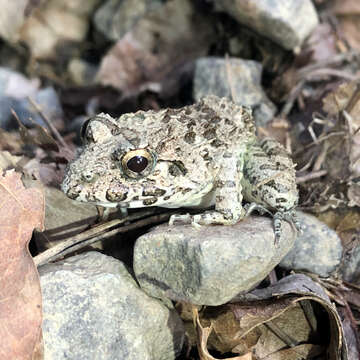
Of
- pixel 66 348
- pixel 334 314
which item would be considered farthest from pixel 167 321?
pixel 334 314

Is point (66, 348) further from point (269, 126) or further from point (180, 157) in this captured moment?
point (269, 126)

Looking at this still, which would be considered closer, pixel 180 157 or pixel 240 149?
pixel 180 157

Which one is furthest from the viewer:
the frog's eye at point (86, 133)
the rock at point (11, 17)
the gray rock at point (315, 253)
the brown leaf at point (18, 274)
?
the rock at point (11, 17)

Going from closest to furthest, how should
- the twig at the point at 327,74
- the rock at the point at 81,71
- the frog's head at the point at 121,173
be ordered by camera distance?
the frog's head at the point at 121,173 → the twig at the point at 327,74 → the rock at the point at 81,71

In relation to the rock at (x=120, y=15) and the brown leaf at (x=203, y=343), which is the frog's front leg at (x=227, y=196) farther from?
the rock at (x=120, y=15)

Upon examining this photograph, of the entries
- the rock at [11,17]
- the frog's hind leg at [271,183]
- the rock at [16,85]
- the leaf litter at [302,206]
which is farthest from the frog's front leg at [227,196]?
the rock at [11,17]

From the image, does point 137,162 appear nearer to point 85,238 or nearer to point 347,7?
point 85,238

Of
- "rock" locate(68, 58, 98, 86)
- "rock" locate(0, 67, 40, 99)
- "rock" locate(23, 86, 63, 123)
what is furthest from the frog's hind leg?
"rock" locate(0, 67, 40, 99)
